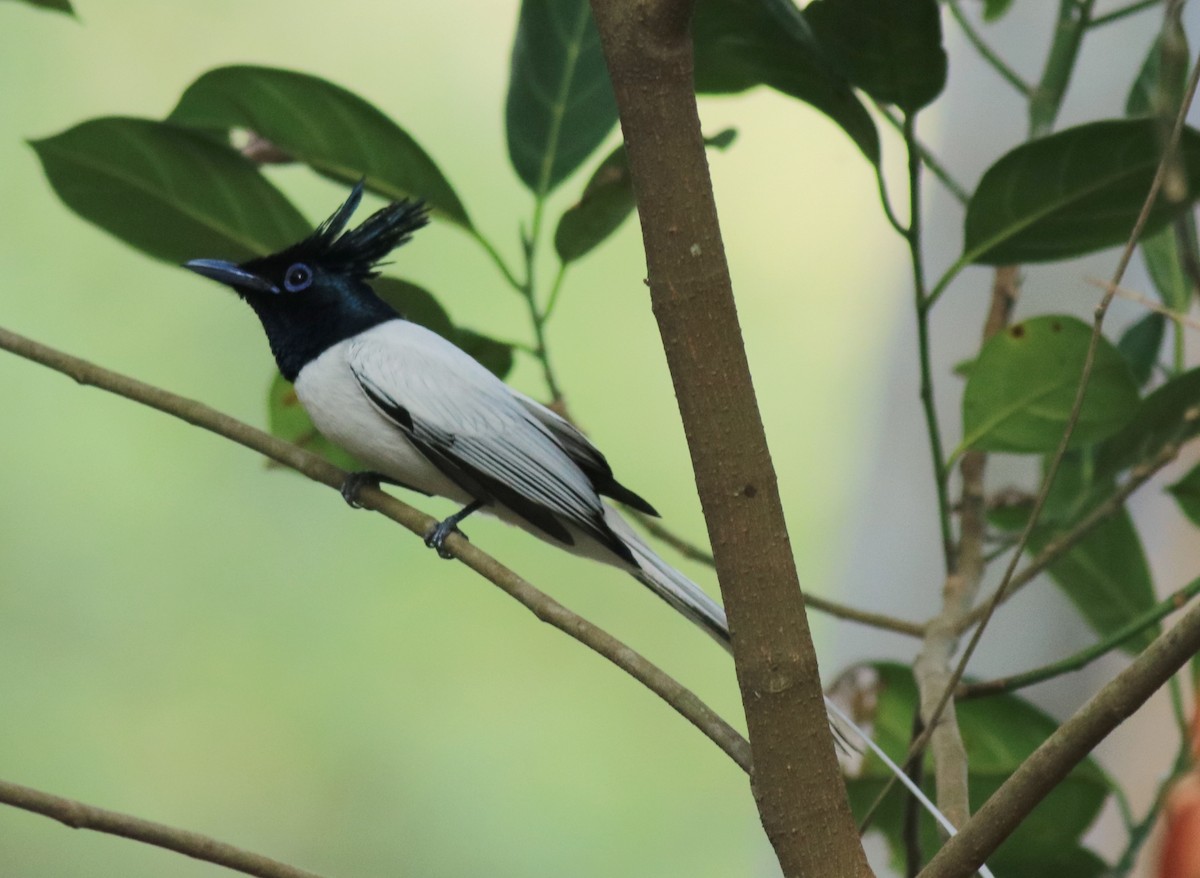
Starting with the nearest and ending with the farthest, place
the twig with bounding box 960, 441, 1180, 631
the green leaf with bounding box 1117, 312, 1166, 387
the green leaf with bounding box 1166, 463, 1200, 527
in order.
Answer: the twig with bounding box 960, 441, 1180, 631 < the green leaf with bounding box 1166, 463, 1200, 527 < the green leaf with bounding box 1117, 312, 1166, 387

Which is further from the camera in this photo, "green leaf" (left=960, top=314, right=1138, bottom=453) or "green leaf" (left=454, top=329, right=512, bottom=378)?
"green leaf" (left=454, top=329, right=512, bottom=378)

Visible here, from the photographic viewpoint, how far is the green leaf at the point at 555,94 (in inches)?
41.4

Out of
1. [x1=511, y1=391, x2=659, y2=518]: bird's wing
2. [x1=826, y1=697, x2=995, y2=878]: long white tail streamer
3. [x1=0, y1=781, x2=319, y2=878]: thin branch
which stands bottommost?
[x1=0, y1=781, x2=319, y2=878]: thin branch

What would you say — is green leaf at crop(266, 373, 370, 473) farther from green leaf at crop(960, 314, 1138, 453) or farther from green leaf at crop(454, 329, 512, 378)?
green leaf at crop(960, 314, 1138, 453)

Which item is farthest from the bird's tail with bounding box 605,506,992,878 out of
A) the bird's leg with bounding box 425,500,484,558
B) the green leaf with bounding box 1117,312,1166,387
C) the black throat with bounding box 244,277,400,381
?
the green leaf with bounding box 1117,312,1166,387

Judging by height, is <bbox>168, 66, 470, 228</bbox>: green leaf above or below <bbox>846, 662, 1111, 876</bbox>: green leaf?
above

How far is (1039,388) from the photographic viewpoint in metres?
1.01

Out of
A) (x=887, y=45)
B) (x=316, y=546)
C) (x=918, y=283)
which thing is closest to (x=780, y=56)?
(x=887, y=45)

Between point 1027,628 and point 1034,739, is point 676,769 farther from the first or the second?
point 1034,739

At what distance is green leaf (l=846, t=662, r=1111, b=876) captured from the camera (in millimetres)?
1089

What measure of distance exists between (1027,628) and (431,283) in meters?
1.12

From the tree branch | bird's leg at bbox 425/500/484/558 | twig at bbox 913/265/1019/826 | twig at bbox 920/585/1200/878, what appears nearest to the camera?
twig at bbox 920/585/1200/878

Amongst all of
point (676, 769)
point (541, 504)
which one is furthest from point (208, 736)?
point (541, 504)

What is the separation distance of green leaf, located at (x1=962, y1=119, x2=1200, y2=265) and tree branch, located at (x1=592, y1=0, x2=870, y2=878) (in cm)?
41
